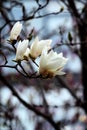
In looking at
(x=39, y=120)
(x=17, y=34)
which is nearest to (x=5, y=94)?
(x=39, y=120)

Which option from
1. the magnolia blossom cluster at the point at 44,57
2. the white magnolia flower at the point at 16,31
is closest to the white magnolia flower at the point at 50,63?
the magnolia blossom cluster at the point at 44,57

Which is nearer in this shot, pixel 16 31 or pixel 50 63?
pixel 50 63

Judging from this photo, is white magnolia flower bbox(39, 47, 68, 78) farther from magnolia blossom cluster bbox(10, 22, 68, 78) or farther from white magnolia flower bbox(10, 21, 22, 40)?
white magnolia flower bbox(10, 21, 22, 40)

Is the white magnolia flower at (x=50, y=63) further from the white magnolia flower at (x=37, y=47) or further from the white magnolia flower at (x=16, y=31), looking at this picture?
the white magnolia flower at (x=16, y=31)

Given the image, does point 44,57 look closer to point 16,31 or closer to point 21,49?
→ point 21,49

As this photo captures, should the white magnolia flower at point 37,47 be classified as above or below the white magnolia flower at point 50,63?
above

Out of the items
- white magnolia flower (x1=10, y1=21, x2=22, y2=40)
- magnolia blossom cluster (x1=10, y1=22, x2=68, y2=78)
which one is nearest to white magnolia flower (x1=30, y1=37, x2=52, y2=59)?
magnolia blossom cluster (x1=10, y1=22, x2=68, y2=78)

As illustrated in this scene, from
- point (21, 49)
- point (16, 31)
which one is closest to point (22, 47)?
point (21, 49)

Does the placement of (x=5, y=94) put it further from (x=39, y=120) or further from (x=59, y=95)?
(x=39, y=120)
